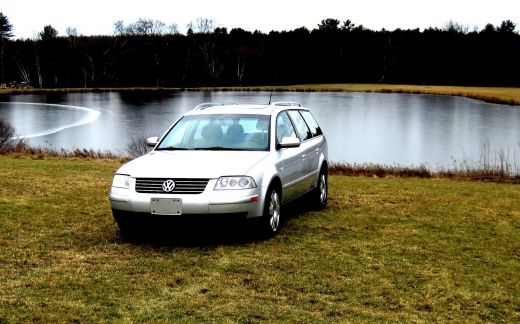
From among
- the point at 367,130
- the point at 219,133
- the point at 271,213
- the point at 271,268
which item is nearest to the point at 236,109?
the point at 219,133

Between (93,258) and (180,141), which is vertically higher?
(180,141)

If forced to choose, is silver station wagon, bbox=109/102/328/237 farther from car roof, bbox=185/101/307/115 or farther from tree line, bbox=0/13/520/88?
tree line, bbox=0/13/520/88

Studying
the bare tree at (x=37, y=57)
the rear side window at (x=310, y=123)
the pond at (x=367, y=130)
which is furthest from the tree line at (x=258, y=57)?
the rear side window at (x=310, y=123)

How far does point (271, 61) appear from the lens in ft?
394

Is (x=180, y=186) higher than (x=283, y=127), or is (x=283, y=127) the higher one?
(x=283, y=127)

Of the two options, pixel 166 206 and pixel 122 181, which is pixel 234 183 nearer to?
pixel 166 206

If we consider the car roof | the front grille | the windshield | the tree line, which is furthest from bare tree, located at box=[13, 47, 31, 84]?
the front grille

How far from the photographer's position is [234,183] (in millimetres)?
7160

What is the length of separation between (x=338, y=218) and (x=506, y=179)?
32.9 feet

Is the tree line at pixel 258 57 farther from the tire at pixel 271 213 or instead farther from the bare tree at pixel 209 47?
the tire at pixel 271 213

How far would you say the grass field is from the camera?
5.07 meters

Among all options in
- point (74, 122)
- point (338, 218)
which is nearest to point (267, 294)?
point (338, 218)

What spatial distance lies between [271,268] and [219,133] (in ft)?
8.83

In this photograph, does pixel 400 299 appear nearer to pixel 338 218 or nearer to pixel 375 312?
pixel 375 312
